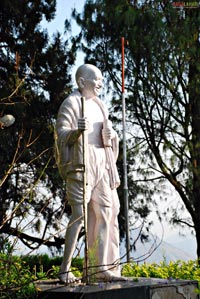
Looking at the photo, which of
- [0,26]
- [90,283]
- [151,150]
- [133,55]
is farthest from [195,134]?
[90,283]

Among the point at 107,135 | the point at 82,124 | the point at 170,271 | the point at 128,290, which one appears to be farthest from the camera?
the point at 170,271

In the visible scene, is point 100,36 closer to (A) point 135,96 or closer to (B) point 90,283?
(A) point 135,96

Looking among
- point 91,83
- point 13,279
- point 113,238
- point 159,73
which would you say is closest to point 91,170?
point 113,238

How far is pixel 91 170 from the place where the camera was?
15.5ft

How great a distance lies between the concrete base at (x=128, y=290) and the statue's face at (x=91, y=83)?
158 centimetres

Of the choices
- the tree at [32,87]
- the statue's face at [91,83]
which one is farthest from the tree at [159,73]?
the statue's face at [91,83]

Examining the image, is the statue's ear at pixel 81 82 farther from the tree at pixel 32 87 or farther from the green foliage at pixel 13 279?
the tree at pixel 32 87

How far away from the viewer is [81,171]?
180 inches

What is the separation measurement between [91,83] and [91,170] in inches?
29.7

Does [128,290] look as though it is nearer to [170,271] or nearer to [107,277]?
[107,277]

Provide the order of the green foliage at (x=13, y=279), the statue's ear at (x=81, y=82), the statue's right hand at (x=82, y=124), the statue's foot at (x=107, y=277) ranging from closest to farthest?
the green foliage at (x=13, y=279)
the statue's right hand at (x=82, y=124)
the statue's foot at (x=107, y=277)
the statue's ear at (x=81, y=82)

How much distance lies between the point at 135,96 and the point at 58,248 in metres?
3.06

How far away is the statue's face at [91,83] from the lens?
16.2ft

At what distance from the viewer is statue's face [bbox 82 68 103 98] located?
194 inches
